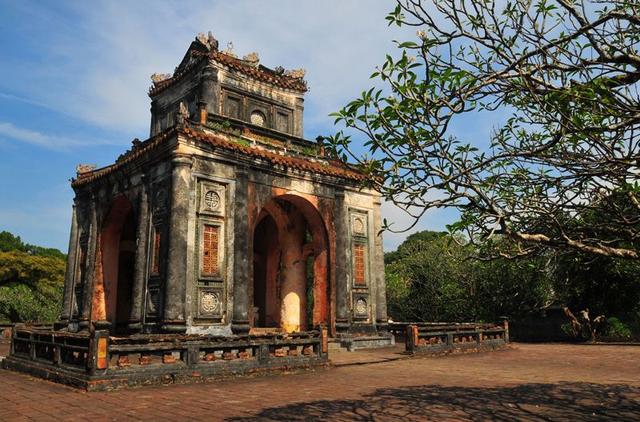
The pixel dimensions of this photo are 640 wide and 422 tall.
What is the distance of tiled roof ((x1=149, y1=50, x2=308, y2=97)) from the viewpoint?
21.4m

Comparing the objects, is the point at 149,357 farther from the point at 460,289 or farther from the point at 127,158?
the point at 460,289

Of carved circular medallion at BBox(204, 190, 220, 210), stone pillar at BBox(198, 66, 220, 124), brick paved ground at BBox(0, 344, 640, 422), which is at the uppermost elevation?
stone pillar at BBox(198, 66, 220, 124)

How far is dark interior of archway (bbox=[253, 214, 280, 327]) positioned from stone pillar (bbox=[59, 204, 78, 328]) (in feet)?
23.2

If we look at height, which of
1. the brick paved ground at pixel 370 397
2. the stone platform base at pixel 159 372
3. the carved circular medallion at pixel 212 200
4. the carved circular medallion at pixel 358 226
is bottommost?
the brick paved ground at pixel 370 397

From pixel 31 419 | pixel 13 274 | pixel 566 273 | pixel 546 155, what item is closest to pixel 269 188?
pixel 31 419

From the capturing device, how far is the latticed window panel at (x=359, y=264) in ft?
63.6

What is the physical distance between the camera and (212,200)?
16.1m

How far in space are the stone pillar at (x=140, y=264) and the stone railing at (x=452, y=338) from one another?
8213 mm

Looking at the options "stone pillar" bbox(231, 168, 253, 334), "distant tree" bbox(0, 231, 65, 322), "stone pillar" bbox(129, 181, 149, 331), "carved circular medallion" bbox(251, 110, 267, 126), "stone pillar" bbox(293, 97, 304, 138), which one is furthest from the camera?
"distant tree" bbox(0, 231, 65, 322)

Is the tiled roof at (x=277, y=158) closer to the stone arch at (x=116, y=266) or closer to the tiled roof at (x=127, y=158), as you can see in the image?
the tiled roof at (x=127, y=158)

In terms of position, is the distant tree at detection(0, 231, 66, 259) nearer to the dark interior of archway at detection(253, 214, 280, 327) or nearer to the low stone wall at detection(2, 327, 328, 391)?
the dark interior of archway at detection(253, 214, 280, 327)

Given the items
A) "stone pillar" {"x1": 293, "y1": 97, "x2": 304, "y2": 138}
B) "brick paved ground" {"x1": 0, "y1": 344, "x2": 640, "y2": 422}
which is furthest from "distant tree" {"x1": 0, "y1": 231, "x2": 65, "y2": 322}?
"brick paved ground" {"x1": 0, "y1": 344, "x2": 640, "y2": 422}

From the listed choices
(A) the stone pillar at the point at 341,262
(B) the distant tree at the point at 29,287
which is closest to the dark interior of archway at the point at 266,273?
(A) the stone pillar at the point at 341,262

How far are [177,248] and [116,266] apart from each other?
6.16m
